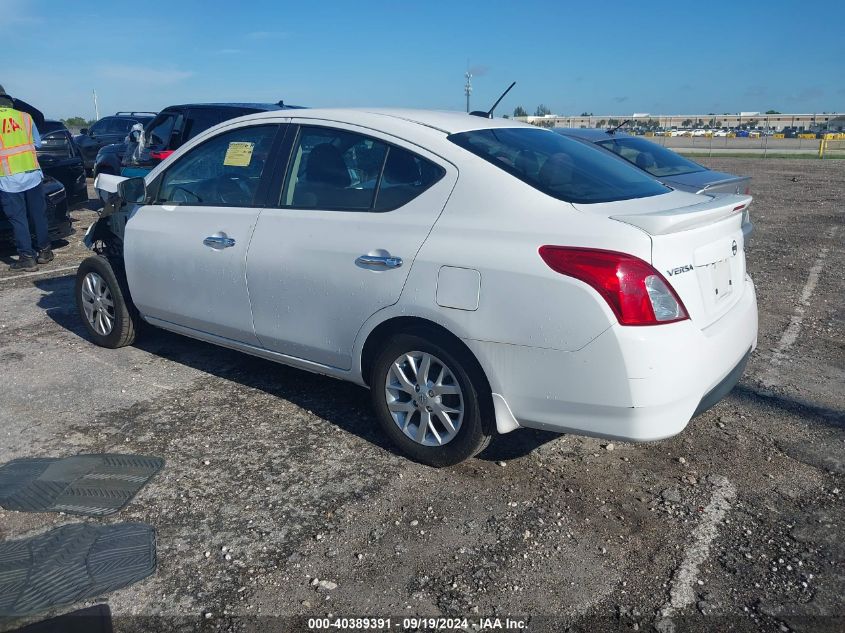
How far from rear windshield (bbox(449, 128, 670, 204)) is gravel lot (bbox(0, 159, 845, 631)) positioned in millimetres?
1385

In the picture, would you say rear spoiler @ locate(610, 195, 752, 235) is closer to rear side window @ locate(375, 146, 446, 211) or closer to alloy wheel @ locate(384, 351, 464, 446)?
rear side window @ locate(375, 146, 446, 211)

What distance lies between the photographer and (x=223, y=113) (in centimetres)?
877

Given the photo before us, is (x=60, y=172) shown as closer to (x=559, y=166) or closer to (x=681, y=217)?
(x=559, y=166)

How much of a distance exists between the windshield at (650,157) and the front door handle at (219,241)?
5.93 meters

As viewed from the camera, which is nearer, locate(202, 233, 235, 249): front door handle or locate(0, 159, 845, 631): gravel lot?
locate(0, 159, 845, 631): gravel lot

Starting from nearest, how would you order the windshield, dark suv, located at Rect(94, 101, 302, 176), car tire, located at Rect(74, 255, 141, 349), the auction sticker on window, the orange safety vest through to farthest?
the auction sticker on window → car tire, located at Rect(74, 255, 141, 349) → the orange safety vest → dark suv, located at Rect(94, 101, 302, 176) → the windshield

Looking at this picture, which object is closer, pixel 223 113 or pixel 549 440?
pixel 549 440

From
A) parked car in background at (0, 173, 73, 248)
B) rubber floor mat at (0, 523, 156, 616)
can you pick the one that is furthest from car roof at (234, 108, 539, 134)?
parked car in background at (0, 173, 73, 248)

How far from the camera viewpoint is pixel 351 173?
396 centimetres

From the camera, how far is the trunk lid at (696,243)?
306 cm

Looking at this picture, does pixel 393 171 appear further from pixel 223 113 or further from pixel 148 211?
pixel 223 113

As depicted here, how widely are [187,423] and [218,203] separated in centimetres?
136

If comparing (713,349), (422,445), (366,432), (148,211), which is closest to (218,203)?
(148,211)

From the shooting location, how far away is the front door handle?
14.2ft
